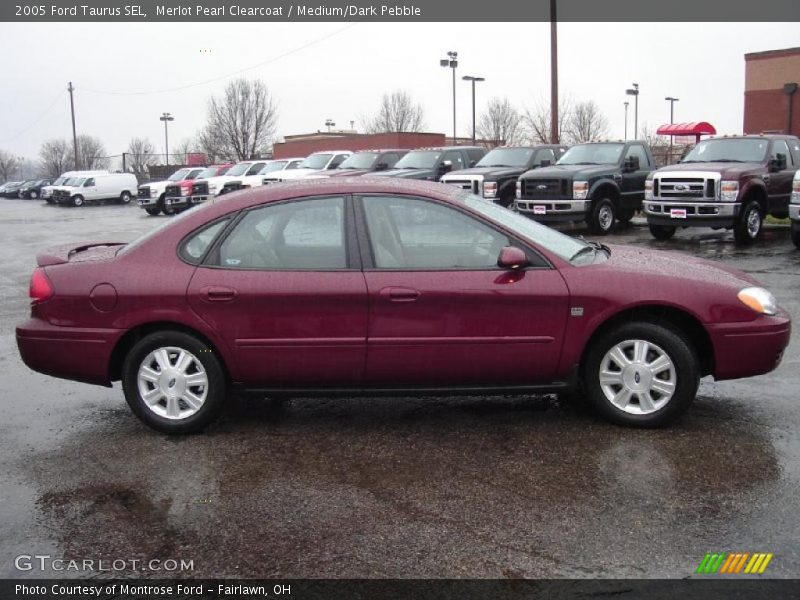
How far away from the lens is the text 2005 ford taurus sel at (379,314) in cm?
492

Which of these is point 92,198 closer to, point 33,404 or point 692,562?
point 33,404

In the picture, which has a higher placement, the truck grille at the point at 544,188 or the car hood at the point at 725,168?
the car hood at the point at 725,168

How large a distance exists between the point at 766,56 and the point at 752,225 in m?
29.7

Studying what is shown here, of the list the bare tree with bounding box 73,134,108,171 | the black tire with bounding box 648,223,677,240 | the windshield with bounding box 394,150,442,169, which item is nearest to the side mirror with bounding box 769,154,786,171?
the black tire with bounding box 648,223,677,240

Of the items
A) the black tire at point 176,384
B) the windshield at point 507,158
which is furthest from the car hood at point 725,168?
the black tire at point 176,384

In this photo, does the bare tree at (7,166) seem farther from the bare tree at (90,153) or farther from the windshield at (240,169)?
the windshield at (240,169)

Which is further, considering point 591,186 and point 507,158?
point 507,158

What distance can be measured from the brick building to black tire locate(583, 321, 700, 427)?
38.3 meters

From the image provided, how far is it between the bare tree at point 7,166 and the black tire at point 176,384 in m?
123

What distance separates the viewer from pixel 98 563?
355 centimetres

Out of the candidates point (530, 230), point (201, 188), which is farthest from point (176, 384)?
point (201, 188)

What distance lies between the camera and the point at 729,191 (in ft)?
46.3

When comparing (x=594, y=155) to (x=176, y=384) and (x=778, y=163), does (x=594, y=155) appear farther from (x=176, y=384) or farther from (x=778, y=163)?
(x=176, y=384)

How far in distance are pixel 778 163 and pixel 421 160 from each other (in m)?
8.90
